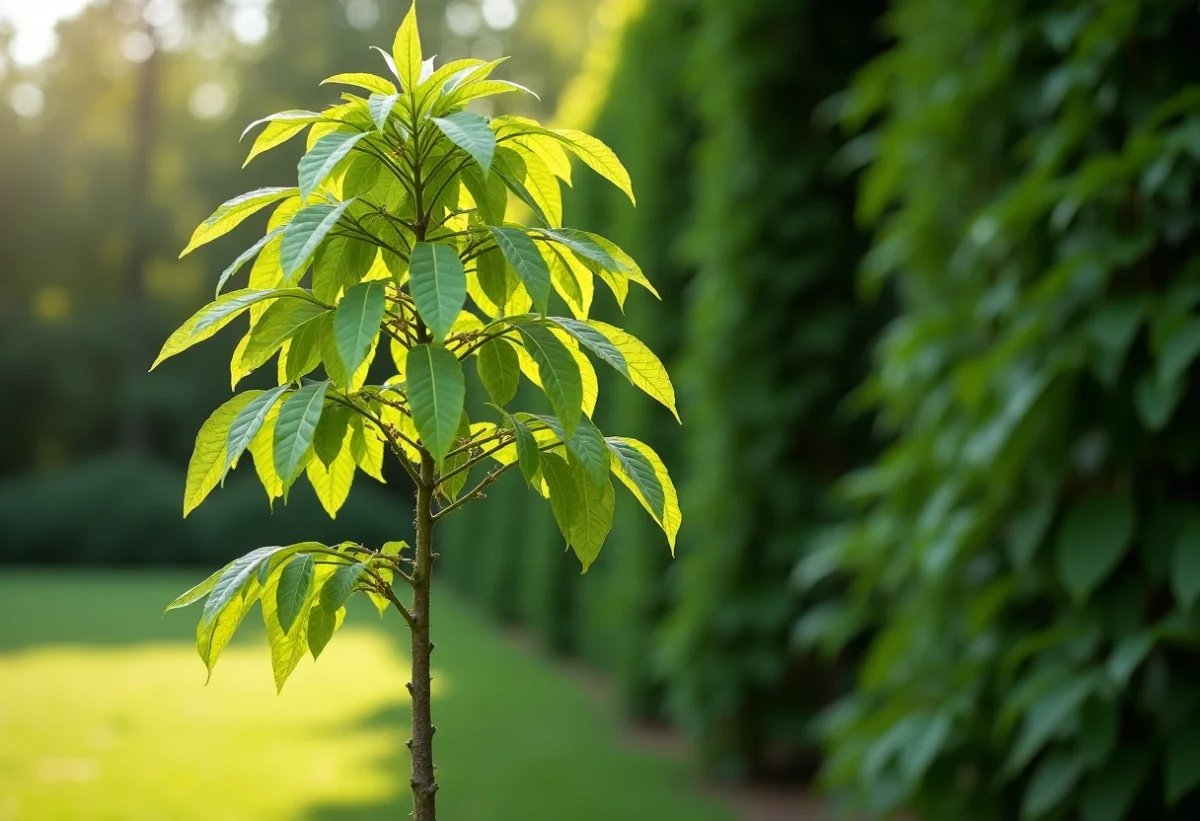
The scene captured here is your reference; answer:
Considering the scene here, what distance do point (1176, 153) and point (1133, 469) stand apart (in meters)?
0.65

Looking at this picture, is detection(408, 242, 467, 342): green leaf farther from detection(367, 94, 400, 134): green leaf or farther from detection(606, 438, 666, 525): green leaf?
detection(606, 438, 666, 525): green leaf

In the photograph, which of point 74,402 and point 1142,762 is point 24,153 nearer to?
point 74,402

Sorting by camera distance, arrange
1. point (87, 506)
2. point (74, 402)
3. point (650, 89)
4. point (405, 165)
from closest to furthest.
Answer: point (405, 165) → point (650, 89) → point (87, 506) → point (74, 402)

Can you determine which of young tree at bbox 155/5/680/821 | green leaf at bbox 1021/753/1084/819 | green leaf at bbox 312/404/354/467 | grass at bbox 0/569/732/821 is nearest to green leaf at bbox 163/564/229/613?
young tree at bbox 155/5/680/821

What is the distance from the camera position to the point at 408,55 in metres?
0.93

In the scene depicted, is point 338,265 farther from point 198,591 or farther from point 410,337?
point 198,591

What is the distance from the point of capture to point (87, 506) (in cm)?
2030

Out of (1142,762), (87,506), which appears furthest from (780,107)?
(87,506)

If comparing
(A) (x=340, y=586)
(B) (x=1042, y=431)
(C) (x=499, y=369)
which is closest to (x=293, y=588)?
(A) (x=340, y=586)

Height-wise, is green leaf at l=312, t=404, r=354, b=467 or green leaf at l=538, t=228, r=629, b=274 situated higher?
green leaf at l=538, t=228, r=629, b=274

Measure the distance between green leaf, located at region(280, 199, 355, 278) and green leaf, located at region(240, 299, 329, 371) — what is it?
3.4 inches

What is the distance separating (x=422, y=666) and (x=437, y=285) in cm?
32

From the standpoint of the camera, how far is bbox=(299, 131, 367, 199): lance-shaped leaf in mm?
767

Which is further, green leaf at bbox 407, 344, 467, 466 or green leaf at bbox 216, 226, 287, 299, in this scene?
green leaf at bbox 216, 226, 287, 299
